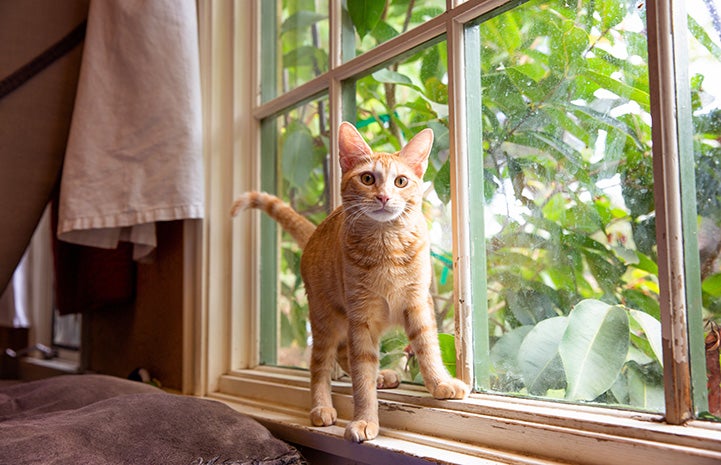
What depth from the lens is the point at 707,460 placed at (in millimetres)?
639

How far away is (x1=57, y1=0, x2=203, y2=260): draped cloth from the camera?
4.73ft

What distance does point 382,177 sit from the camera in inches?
39.2

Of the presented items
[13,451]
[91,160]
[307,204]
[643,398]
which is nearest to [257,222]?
[307,204]

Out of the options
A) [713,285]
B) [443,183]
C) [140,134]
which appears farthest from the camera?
[140,134]

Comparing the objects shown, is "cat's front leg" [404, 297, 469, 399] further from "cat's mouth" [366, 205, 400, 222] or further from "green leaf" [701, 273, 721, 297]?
"green leaf" [701, 273, 721, 297]

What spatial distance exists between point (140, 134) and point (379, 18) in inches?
26.2

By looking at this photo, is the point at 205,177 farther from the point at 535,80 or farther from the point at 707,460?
the point at 707,460

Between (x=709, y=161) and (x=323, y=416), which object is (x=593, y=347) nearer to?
(x=709, y=161)

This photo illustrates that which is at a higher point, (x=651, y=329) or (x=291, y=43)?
(x=291, y=43)

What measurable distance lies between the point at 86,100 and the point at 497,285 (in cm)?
113

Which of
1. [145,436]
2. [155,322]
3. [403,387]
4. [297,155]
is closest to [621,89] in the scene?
[403,387]

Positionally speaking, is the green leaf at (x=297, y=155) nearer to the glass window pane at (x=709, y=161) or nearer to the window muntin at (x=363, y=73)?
the window muntin at (x=363, y=73)

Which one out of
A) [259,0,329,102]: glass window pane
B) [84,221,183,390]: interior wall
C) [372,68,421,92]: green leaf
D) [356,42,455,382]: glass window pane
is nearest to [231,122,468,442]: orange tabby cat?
[356,42,455,382]: glass window pane

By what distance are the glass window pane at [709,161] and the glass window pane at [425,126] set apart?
1.46ft
